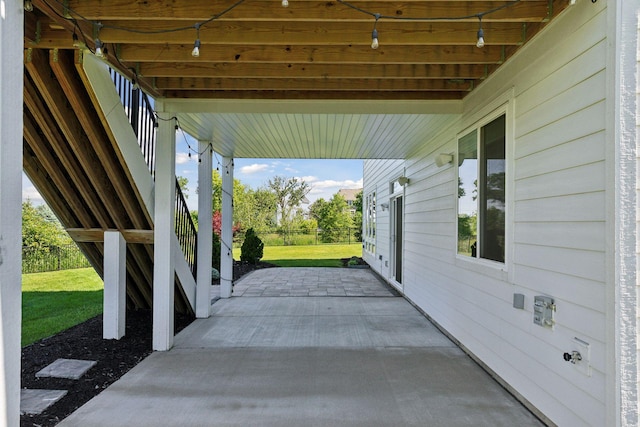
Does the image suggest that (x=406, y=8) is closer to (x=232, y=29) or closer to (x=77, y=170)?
(x=232, y=29)

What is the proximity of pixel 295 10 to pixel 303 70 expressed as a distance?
104cm

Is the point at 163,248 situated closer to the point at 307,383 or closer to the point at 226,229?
the point at 307,383

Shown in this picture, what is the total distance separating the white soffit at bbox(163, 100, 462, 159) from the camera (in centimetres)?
446

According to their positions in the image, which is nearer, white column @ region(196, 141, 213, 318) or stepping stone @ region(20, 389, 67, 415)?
stepping stone @ region(20, 389, 67, 415)

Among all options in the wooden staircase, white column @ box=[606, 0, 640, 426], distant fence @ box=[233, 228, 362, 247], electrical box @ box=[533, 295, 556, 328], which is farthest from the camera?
distant fence @ box=[233, 228, 362, 247]

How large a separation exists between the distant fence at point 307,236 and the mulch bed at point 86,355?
47.0ft

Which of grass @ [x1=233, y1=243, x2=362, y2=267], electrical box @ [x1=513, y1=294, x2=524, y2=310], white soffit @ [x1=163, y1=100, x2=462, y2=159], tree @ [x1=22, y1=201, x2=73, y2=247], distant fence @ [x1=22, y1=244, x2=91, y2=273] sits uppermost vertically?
white soffit @ [x1=163, y1=100, x2=462, y2=159]

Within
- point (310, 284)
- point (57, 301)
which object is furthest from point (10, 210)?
point (310, 284)

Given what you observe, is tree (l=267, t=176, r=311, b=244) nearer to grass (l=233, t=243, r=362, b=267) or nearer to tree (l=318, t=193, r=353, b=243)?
tree (l=318, t=193, r=353, b=243)

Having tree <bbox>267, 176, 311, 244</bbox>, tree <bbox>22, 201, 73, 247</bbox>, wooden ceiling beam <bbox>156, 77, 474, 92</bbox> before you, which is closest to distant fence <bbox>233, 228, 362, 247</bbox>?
tree <bbox>267, 176, 311, 244</bbox>

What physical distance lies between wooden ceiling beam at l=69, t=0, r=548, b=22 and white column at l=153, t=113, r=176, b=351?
1.72 metres

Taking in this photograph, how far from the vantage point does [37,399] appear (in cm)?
302

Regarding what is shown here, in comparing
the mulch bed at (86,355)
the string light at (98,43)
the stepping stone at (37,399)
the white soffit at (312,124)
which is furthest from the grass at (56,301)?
the string light at (98,43)

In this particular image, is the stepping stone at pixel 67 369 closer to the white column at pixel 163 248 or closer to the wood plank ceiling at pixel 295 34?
the white column at pixel 163 248
